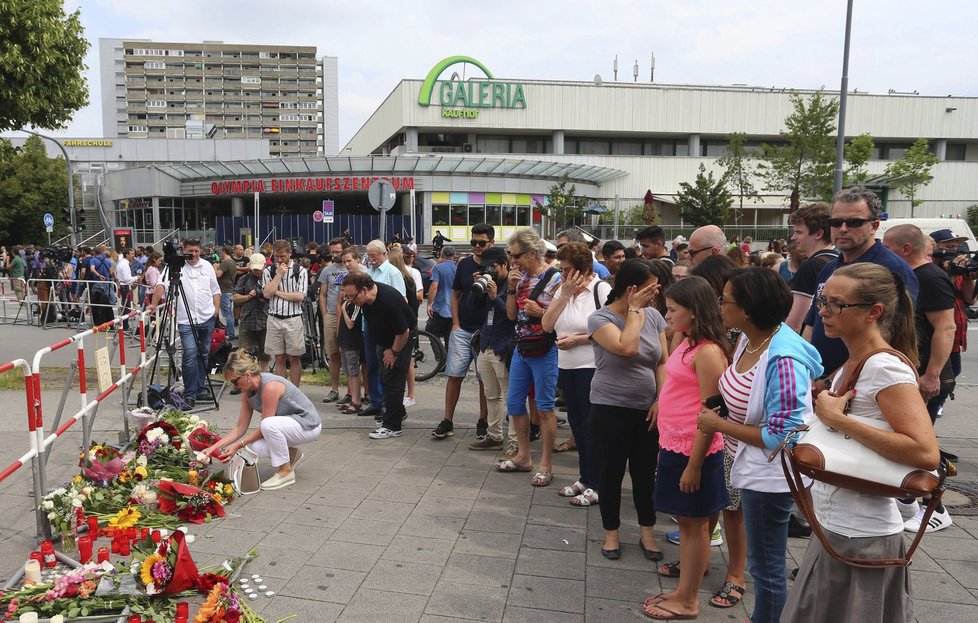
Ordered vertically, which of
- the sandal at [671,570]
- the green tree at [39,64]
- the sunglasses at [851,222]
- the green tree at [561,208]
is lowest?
the sandal at [671,570]

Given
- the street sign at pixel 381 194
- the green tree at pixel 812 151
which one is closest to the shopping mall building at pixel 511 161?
the green tree at pixel 812 151

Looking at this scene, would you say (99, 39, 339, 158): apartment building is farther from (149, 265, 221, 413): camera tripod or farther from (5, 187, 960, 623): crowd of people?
(5, 187, 960, 623): crowd of people

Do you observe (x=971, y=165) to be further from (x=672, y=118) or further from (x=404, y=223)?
(x=404, y=223)

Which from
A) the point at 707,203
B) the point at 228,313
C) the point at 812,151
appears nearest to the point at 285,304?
the point at 228,313

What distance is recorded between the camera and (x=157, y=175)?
144ft

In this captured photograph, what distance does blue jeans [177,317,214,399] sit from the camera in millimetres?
7879

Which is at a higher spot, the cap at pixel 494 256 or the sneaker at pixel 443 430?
the cap at pixel 494 256

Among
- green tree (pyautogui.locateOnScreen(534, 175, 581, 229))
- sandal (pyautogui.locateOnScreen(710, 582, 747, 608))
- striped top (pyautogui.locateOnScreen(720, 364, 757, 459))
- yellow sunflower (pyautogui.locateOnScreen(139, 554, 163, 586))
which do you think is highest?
green tree (pyautogui.locateOnScreen(534, 175, 581, 229))

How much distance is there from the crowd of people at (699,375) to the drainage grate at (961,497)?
49 centimetres

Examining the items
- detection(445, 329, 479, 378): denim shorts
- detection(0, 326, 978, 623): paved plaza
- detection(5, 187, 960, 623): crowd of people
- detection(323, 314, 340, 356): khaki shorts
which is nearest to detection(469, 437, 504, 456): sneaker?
detection(5, 187, 960, 623): crowd of people

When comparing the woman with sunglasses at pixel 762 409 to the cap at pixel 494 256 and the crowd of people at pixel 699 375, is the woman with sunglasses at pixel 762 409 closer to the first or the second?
the crowd of people at pixel 699 375

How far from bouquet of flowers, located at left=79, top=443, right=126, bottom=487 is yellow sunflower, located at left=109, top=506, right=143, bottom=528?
0.55m

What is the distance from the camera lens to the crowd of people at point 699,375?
230 cm

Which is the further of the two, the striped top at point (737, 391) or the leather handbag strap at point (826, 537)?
the striped top at point (737, 391)
